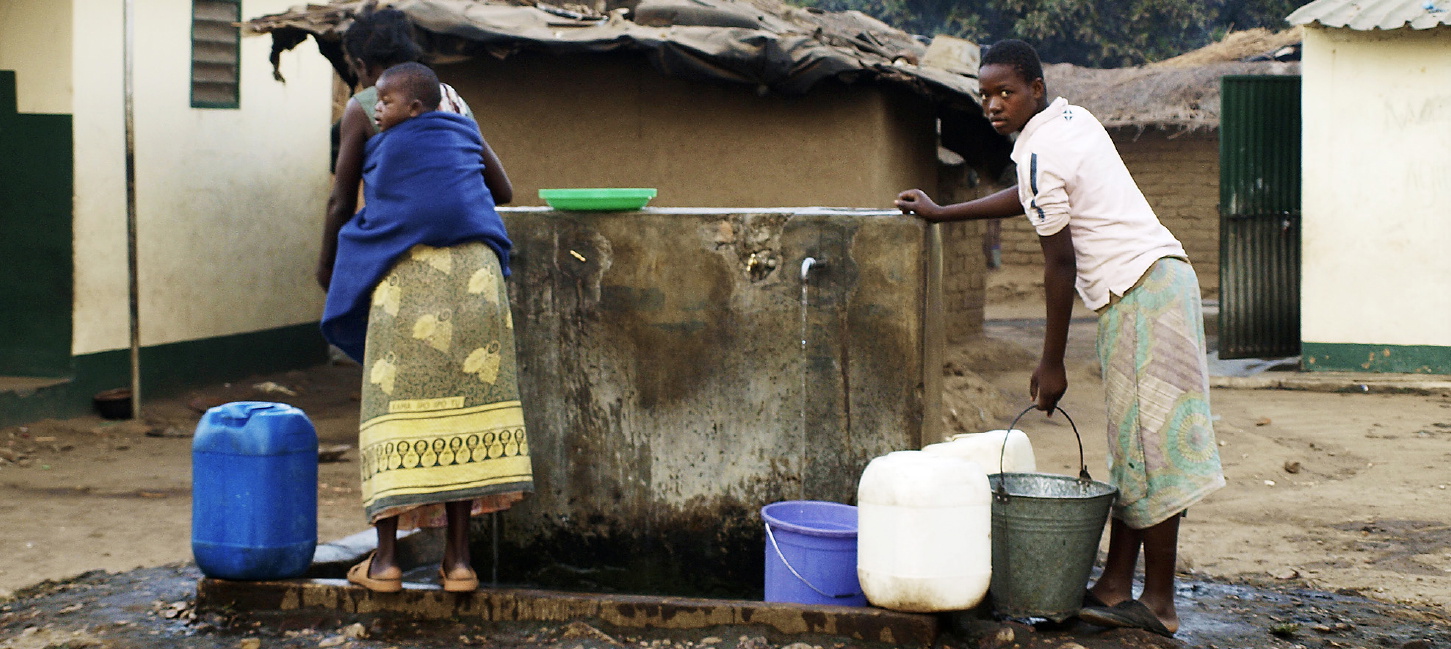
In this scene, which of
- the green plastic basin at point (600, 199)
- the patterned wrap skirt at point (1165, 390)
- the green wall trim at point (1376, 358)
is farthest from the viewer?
the green wall trim at point (1376, 358)

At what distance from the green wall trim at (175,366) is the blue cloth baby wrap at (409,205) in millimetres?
4692

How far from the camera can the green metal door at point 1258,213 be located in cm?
1005

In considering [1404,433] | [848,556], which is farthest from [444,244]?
[1404,433]

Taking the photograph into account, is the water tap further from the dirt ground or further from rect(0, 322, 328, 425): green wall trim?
rect(0, 322, 328, 425): green wall trim

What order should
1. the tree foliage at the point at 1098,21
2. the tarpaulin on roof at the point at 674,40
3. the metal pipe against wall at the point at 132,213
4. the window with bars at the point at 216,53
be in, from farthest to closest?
the tree foliage at the point at 1098,21, the window with bars at the point at 216,53, the metal pipe against wall at the point at 132,213, the tarpaulin on roof at the point at 674,40

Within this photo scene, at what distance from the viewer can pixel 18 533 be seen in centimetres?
Answer: 538

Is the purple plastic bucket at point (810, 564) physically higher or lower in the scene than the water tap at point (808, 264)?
lower

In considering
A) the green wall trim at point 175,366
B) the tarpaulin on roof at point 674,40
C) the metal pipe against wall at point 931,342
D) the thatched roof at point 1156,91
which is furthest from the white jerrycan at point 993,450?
the thatched roof at point 1156,91

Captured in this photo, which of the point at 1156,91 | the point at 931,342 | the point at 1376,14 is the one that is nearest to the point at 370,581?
the point at 931,342

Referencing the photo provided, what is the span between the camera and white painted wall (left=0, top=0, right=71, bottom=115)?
25.4 ft

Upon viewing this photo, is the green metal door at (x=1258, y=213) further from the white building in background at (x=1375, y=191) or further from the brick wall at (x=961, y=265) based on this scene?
the brick wall at (x=961, y=265)

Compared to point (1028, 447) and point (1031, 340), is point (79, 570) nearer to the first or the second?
point (1028, 447)

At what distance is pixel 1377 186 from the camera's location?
9.35 meters

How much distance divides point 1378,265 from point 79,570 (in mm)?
8295
